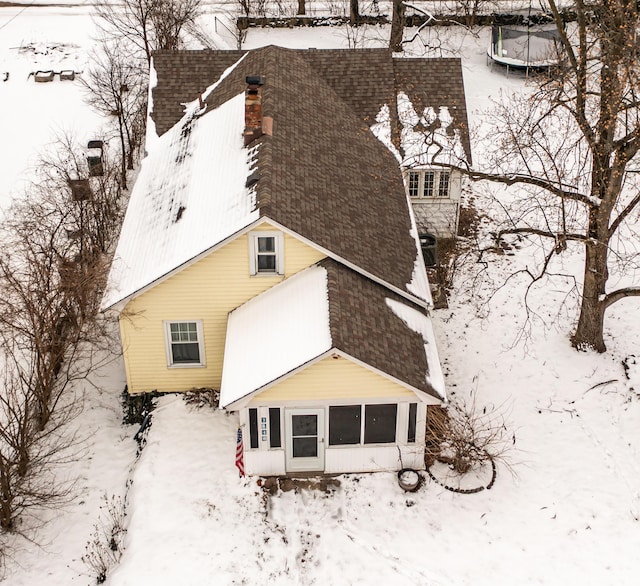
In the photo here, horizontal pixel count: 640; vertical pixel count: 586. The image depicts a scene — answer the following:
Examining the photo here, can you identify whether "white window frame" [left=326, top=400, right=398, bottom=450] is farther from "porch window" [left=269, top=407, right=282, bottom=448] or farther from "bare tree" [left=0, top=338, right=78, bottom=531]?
"bare tree" [left=0, top=338, right=78, bottom=531]

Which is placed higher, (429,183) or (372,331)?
(429,183)

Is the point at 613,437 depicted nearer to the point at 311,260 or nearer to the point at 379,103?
the point at 311,260

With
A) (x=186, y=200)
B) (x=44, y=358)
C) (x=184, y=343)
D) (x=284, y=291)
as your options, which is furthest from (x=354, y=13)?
(x=44, y=358)

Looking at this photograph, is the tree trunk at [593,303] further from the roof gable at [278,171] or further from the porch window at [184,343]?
the porch window at [184,343]

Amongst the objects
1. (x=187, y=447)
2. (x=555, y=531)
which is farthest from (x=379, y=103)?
(x=555, y=531)

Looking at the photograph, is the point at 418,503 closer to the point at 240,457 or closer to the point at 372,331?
the point at 372,331

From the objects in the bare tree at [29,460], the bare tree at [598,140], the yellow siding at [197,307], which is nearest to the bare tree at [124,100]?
the yellow siding at [197,307]

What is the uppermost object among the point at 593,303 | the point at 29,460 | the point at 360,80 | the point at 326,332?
the point at 360,80
